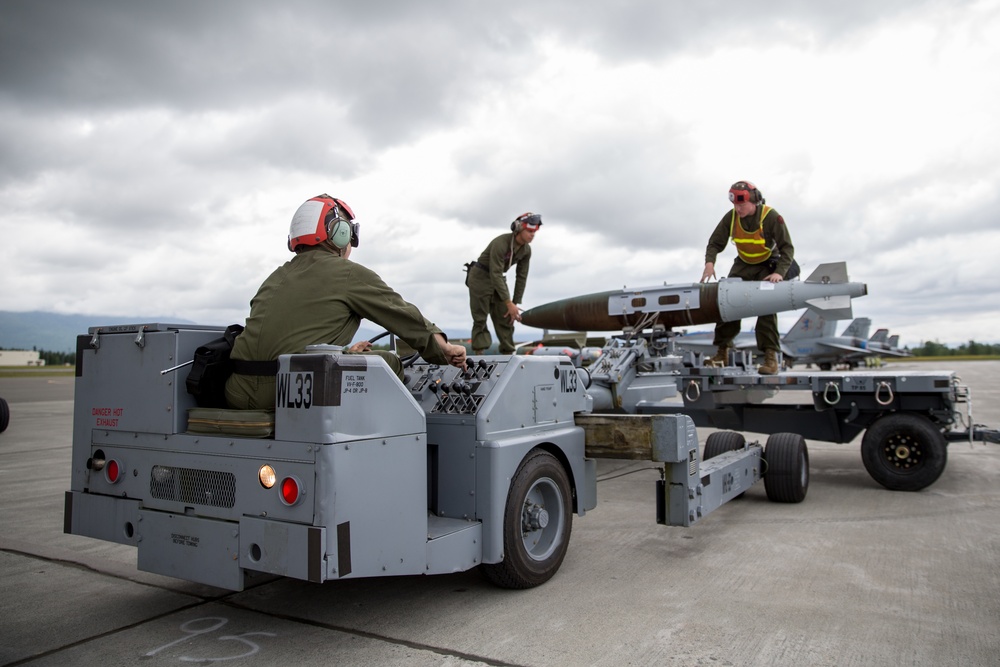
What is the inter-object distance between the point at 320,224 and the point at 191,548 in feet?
5.63

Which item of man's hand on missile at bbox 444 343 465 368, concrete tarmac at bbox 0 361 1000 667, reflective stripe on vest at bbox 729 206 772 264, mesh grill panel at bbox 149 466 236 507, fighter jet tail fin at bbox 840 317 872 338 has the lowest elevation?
concrete tarmac at bbox 0 361 1000 667

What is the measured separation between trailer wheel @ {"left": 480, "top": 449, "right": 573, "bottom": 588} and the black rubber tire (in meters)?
3.21

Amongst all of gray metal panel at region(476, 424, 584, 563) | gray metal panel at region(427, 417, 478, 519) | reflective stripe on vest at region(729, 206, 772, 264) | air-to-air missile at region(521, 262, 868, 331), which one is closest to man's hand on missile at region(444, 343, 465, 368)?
gray metal panel at region(427, 417, 478, 519)

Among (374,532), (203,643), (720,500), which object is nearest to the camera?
(374,532)

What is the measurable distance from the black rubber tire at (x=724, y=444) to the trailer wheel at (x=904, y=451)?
1.31m

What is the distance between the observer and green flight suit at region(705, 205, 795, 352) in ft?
28.0

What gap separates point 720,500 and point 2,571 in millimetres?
4786

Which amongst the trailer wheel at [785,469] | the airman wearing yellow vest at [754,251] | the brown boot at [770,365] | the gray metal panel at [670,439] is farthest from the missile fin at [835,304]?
the gray metal panel at [670,439]

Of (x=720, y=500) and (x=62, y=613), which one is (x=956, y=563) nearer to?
(x=720, y=500)

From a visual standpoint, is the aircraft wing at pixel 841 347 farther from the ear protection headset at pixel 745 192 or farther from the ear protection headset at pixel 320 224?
the ear protection headset at pixel 320 224

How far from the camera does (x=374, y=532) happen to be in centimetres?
312

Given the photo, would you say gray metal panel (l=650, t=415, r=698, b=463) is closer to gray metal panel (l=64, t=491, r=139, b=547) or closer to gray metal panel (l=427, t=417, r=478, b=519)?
gray metal panel (l=427, t=417, r=478, b=519)

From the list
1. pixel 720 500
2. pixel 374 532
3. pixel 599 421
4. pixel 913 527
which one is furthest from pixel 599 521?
pixel 374 532

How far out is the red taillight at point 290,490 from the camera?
2.99 m
